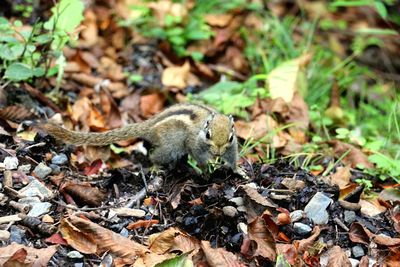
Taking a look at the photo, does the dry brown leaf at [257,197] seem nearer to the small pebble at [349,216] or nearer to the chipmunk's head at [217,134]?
the chipmunk's head at [217,134]

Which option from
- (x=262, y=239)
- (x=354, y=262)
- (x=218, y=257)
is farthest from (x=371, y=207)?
(x=218, y=257)

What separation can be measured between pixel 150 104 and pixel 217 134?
223 cm

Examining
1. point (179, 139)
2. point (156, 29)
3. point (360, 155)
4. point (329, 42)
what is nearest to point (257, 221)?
point (179, 139)

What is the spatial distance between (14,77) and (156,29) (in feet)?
9.76

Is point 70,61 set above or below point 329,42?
above

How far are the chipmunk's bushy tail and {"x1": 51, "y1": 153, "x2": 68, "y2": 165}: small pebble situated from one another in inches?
5.9

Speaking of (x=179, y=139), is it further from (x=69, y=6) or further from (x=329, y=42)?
(x=329, y=42)

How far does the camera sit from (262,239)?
15.4 ft

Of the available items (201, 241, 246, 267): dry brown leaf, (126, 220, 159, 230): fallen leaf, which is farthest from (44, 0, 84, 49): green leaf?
(201, 241, 246, 267): dry brown leaf

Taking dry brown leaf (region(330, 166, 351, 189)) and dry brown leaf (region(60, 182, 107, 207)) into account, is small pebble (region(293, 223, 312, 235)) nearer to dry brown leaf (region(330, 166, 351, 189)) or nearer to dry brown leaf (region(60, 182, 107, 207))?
dry brown leaf (region(330, 166, 351, 189))

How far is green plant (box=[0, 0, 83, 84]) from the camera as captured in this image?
6053 millimetres

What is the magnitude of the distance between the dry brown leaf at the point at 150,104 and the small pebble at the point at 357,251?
3.25m

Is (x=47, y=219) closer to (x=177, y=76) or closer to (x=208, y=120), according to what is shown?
(x=208, y=120)

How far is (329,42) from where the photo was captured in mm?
10750
